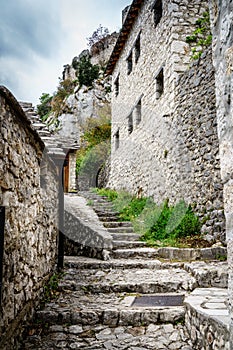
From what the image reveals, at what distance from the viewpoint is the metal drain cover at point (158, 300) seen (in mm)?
3675

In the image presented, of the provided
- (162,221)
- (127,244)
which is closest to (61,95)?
(162,221)

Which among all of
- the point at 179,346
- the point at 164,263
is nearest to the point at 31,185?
the point at 179,346

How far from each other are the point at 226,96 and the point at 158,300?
9.47 feet

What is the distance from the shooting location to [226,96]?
1602 millimetres

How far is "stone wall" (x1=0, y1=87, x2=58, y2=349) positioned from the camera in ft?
7.82

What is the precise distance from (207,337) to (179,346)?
416 mm

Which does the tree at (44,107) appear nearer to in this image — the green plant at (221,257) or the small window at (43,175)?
the green plant at (221,257)

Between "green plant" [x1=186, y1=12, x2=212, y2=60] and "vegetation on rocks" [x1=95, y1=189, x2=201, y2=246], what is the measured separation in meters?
3.82

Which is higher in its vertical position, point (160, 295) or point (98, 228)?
point (98, 228)

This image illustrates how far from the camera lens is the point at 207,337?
251 centimetres

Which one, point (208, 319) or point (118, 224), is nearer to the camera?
point (208, 319)

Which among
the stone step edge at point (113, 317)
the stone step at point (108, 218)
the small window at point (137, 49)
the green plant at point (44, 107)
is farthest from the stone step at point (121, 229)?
the green plant at point (44, 107)

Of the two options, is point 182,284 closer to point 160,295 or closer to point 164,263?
point 160,295

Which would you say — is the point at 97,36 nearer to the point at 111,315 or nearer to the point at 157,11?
the point at 157,11
